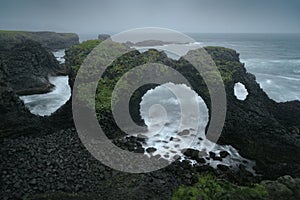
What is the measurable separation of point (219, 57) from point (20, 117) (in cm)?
3045

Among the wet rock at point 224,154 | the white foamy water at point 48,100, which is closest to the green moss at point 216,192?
the wet rock at point 224,154

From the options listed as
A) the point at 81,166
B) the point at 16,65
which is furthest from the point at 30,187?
the point at 16,65

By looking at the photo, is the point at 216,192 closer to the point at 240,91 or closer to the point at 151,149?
the point at 151,149

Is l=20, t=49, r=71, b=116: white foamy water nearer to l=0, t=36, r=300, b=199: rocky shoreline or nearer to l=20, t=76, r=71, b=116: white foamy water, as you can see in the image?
l=20, t=76, r=71, b=116: white foamy water

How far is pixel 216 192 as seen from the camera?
43.5 ft

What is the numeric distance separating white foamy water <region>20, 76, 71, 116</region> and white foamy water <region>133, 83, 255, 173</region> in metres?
9.59

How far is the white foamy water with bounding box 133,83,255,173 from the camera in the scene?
1930 cm

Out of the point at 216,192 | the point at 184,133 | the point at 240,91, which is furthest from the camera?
the point at 240,91

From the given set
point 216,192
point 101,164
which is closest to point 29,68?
point 101,164

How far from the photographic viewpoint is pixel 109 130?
853 inches

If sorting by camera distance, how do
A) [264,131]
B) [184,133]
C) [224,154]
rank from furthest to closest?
[184,133], [264,131], [224,154]

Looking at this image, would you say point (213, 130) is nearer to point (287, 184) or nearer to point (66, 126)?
point (287, 184)

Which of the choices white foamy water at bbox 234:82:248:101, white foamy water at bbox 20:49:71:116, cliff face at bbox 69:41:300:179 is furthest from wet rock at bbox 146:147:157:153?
white foamy water at bbox 234:82:248:101

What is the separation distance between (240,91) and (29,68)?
90.3 ft
